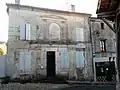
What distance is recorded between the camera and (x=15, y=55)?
2238cm

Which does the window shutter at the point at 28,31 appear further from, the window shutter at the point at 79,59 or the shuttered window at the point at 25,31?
the window shutter at the point at 79,59

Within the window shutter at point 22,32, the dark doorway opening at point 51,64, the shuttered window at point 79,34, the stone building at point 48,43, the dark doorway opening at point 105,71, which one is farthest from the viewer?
the shuttered window at point 79,34

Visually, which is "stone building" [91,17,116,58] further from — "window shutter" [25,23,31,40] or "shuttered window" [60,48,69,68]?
"window shutter" [25,23,31,40]

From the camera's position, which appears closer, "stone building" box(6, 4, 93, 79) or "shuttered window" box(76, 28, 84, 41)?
"stone building" box(6, 4, 93, 79)

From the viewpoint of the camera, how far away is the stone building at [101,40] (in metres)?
26.4

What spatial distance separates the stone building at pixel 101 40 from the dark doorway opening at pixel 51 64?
5.36m

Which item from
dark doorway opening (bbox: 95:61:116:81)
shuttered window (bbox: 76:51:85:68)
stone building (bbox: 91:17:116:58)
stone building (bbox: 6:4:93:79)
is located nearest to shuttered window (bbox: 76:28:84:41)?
stone building (bbox: 6:4:93:79)

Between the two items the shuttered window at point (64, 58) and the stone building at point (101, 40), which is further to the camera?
the stone building at point (101, 40)

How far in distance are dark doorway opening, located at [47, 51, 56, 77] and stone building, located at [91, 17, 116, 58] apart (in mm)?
5363

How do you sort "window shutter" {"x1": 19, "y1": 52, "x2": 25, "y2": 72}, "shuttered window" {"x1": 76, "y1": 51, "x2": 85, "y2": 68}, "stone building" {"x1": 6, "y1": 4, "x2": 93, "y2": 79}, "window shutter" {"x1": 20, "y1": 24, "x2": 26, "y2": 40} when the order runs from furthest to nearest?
"shuttered window" {"x1": 76, "y1": 51, "x2": 85, "y2": 68}
"window shutter" {"x1": 20, "y1": 24, "x2": 26, "y2": 40}
"stone building" {"x1": 6, "y1": 4, "x2": 93, "y2": 79}
"window shutter" {"x1": 19, "y1": 52, "x2": 25, "y2": 72}

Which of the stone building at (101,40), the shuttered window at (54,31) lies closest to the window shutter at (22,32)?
the shuttered window at (54,31)

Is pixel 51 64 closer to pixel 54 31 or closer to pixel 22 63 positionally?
pixel 22 63

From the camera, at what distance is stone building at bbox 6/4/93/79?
74.2 feet

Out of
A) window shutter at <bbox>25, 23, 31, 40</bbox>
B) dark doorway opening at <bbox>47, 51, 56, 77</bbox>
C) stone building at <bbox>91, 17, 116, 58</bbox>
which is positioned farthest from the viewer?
stone building at <bbox>91, 17, 116, 58</bbox>
